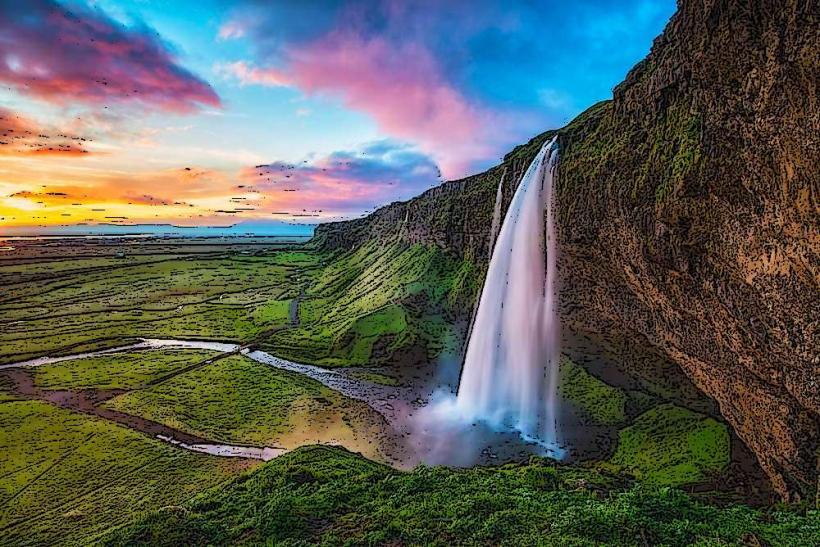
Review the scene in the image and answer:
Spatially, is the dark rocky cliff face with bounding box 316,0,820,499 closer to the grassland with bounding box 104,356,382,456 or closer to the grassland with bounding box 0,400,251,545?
the grassland with bounding box 104,356,382,456

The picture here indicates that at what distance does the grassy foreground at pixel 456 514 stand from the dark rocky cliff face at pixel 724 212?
5.33 meters

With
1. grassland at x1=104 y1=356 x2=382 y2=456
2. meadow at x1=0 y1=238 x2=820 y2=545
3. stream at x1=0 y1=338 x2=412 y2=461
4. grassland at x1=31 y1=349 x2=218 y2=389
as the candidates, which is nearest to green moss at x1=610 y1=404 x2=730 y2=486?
meadow at x1=0 y1=238 x2=820 y2=545

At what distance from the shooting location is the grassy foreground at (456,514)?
1071cm

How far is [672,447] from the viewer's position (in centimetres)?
2600

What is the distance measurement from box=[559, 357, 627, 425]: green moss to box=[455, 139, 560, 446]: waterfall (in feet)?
5.78

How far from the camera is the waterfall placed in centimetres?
3247

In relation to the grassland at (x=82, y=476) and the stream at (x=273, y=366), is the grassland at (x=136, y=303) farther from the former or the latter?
the grassland at (x=82, y=476)

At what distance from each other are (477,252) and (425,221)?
69.0 ft

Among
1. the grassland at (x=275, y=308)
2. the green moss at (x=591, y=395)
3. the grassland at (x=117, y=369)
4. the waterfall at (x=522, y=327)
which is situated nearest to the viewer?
the green moss at (x=591, y=395)

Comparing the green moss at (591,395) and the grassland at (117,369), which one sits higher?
the green moss at (591,395)

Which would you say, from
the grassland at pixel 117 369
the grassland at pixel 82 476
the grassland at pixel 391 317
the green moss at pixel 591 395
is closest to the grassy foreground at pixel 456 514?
the grassland at pixel 82 476

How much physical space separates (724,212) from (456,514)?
1381 centimetres

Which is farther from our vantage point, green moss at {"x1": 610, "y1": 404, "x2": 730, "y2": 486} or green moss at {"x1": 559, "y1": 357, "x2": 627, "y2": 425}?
green moss at {"x1": 559, "y1": 357, "x2": 627, "y2": 425}

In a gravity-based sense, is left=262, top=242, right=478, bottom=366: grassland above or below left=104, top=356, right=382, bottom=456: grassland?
above
